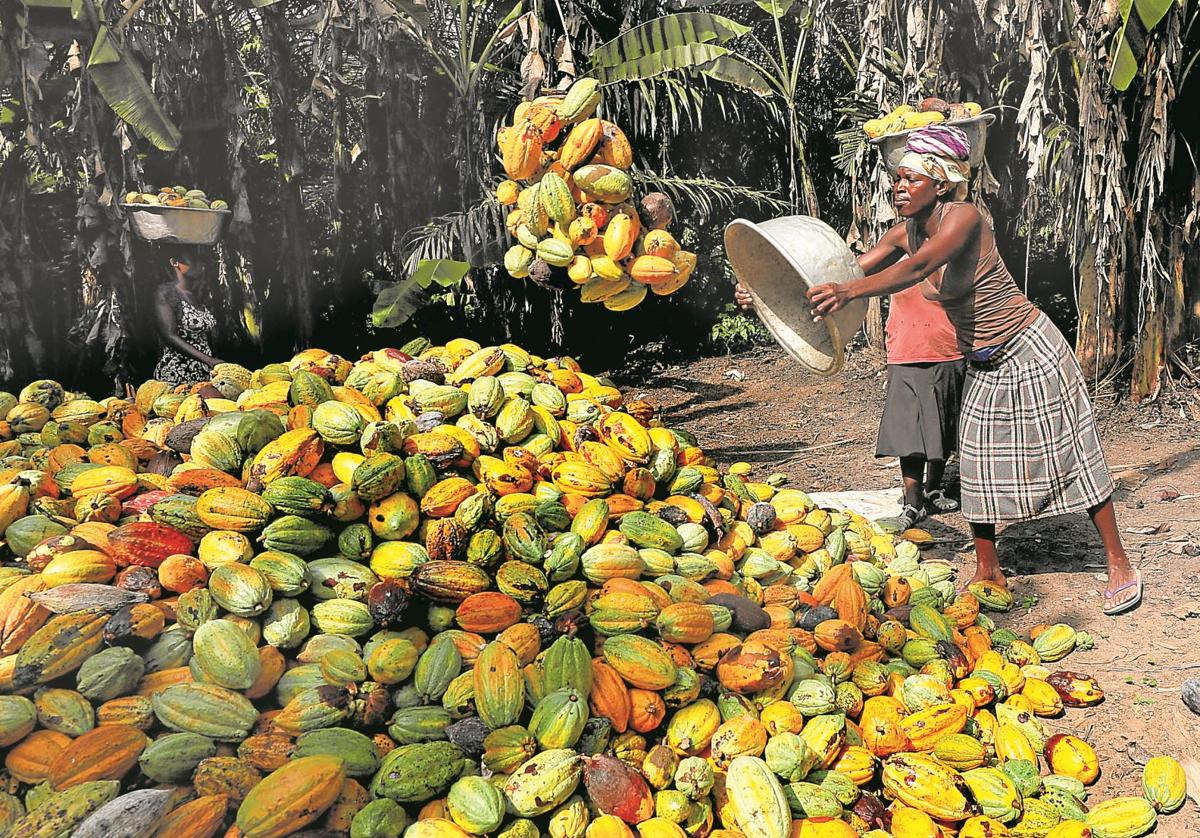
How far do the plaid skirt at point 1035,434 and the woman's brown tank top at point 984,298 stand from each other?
0.21 feet

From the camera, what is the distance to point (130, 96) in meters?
5.41

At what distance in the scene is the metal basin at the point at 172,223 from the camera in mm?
6277

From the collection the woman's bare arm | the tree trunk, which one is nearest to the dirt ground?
the woman's bare arm

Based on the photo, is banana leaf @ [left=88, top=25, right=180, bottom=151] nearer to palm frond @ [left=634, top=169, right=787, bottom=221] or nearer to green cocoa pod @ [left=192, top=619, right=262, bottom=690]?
palm frond @ [left=634, top=169, right=787, bottom=221]

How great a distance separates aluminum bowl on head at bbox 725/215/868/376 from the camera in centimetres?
280

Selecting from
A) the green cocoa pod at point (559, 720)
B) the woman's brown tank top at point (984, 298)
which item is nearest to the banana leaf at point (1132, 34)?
the woman's brown tank top at point (984, 298)

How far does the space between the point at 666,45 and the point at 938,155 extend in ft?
11.1

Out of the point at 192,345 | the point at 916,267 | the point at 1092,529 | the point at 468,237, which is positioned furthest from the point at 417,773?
the point at 192,345

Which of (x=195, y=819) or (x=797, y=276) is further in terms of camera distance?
(x=797, y=276)

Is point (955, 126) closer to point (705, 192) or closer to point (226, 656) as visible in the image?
point (226, 656)

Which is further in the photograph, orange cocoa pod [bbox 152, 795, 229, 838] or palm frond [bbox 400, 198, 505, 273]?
palm frond [bbox 400, 198, 505, 273]

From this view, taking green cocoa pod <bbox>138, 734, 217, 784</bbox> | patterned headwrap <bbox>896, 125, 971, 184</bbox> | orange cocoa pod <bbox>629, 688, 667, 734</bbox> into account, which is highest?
patterned headwrap <bbox>896, 125, 971, 184</bbox>

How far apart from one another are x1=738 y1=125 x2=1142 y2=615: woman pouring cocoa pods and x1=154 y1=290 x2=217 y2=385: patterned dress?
20.3ft

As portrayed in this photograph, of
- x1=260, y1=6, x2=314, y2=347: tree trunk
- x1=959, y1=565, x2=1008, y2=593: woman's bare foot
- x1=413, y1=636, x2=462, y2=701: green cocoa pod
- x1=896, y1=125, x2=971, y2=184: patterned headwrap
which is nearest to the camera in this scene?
x1=413, y1=636, x2=462, y2=701: green cocoa pod
